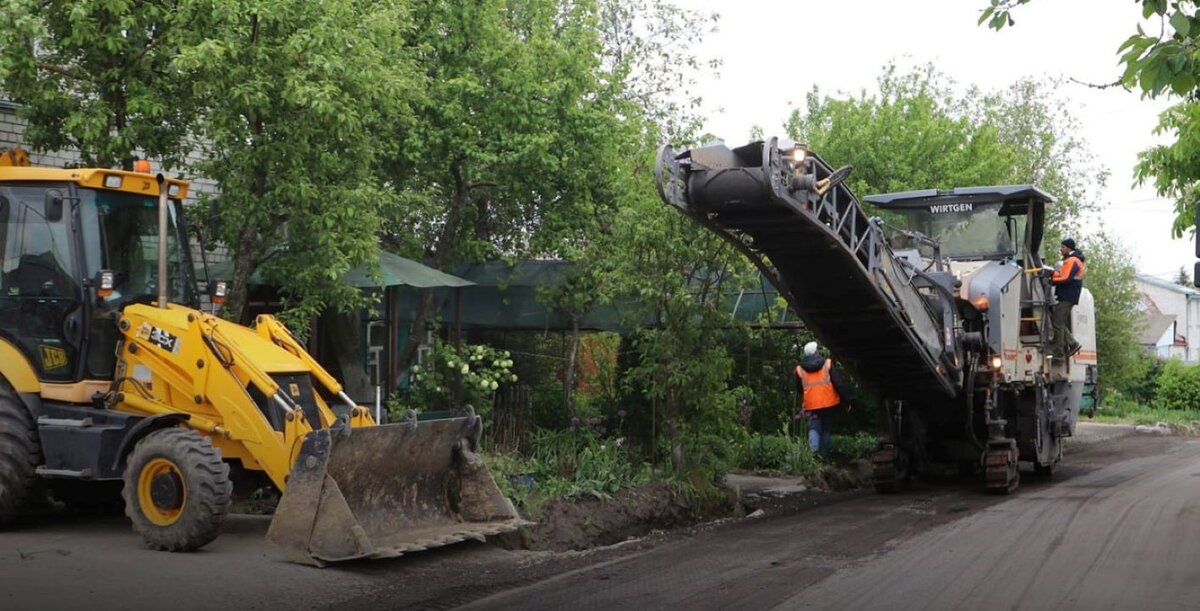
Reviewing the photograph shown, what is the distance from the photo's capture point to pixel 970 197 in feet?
54.3

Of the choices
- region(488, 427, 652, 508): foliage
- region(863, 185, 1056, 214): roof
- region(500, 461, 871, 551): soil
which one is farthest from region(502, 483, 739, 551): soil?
region(863, 185, 1056, 214): roof

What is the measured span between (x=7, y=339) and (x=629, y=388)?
740cm

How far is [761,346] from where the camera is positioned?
1892 cm

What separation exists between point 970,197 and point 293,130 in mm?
8672

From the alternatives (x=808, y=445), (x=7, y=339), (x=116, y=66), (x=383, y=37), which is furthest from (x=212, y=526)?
(x=808, y=445)

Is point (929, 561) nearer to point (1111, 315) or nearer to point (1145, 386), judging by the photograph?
point (1111, 315)

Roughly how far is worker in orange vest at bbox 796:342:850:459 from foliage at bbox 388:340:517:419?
3.84 m

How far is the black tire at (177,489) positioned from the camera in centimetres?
957

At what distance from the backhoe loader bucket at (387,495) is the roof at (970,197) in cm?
784

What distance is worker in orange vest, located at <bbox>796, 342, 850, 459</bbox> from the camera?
1672cm

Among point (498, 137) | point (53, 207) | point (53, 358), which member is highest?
point (498, 137)

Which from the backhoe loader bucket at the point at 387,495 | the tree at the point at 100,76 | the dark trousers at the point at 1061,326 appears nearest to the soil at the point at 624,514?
the backhoe loader bucket at the point at 387,495

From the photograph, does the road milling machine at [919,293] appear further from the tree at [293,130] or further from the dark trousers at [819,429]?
the tree at [293,130]

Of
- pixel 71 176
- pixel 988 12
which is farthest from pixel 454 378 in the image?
pixel 988 12
